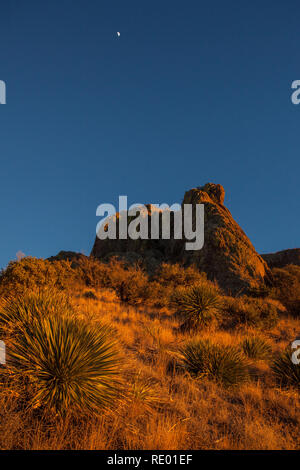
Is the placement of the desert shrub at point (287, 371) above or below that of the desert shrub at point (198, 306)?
below

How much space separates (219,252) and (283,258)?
22215 millimetres

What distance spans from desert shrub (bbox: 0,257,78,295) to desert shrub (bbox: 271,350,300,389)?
7785 millimetres

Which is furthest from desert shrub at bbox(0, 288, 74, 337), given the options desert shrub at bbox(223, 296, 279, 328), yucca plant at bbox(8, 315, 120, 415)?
desert shrub at bbox(223, 296, 279, 328)

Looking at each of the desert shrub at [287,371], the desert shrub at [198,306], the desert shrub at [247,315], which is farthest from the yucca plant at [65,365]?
the desert shrub at [247,315]

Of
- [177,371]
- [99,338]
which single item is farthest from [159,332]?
[99,338]

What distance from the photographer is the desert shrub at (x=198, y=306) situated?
1035 cm

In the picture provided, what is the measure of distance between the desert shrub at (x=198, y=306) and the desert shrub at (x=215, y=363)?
3.80m

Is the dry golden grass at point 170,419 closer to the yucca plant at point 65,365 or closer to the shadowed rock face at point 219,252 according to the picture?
the yucca plant at point 65,365

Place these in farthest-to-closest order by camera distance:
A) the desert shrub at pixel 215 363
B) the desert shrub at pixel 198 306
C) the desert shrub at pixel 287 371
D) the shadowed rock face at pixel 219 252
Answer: the shadowed rock face at pixel 219 252 → the desert shrub at pixel 198 306 → the desert shrub at pixel 287 371 → the desert shrub at pixel 215 363

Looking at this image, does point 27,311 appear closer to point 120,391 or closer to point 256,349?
point 120,391

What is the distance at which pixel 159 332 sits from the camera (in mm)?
8812

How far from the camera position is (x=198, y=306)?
1051 cm
